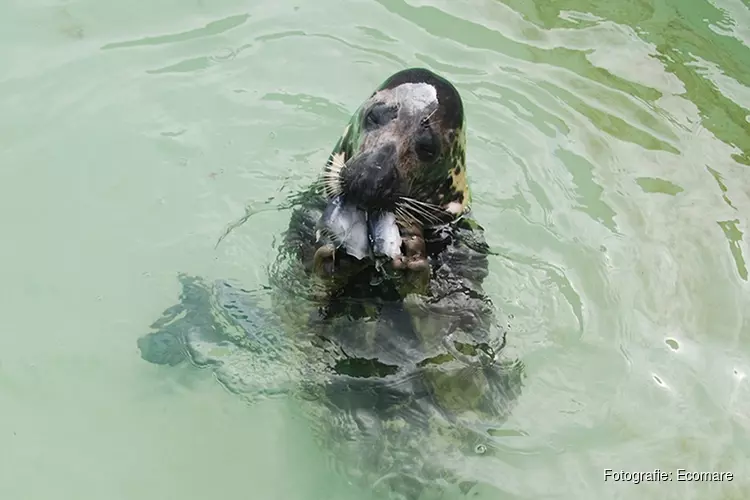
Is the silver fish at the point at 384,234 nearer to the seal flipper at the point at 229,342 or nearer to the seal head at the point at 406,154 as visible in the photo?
the seal head at the point at 406,154

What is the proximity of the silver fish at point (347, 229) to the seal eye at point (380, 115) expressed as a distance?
517 mm

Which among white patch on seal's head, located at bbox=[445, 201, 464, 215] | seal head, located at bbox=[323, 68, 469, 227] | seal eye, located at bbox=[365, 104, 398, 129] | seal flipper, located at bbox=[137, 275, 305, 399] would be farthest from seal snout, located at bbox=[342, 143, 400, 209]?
seal flipper, located at bbox=[137, 275, 305, 399]

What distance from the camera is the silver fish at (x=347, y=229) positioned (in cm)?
371

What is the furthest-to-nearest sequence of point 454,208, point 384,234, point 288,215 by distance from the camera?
point 288,215
point 454,208
point 384,234

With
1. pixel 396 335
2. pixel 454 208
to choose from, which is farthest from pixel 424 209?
pixel 396 335

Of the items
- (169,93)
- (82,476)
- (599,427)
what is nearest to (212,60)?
(169,93)

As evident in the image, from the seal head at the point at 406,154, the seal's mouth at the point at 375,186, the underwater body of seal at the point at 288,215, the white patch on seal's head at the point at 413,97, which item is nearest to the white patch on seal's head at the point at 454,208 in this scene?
the seal head at the point at 406,154

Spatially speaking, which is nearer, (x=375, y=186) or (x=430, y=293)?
(x=375, y=186)

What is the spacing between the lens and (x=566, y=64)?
22.8 feet

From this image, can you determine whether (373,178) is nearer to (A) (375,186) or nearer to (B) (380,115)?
(A) (375,186)

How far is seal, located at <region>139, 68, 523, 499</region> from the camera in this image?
4.07 m

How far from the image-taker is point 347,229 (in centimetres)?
372

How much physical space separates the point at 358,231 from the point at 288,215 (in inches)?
63.2

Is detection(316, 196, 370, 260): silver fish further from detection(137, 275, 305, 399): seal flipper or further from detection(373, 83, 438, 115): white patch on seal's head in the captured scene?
detection(137, 275, 305, 399): seal flipper
